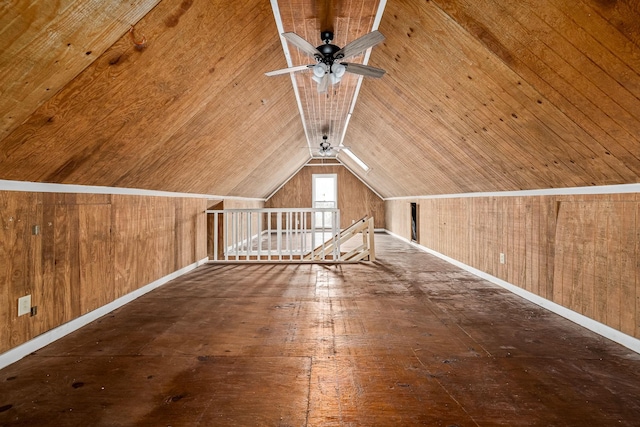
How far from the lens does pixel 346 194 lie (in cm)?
1270

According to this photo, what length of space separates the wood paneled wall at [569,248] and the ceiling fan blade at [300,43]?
2975 mm

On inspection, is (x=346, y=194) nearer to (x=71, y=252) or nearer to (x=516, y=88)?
(x=516, y=88)

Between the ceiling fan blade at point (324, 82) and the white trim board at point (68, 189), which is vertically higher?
the ceiling fan blade at point (324, 82)

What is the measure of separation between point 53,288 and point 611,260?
4933 mm

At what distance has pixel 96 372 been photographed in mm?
2248

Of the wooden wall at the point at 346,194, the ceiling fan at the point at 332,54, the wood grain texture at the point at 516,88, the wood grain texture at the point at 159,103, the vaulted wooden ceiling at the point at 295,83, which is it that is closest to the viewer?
the vaulted wooden ceiling at the point at 295,83

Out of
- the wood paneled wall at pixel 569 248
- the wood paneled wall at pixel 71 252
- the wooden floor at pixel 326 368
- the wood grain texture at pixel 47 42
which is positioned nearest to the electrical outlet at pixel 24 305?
the wood paneled wall at pixel 71 252

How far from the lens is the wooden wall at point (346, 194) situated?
12.7 m

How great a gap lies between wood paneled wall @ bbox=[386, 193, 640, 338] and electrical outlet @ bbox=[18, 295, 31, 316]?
491 cm

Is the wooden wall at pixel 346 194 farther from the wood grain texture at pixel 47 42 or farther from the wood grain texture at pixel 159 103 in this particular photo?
the wood grain texture at pixel 47 42

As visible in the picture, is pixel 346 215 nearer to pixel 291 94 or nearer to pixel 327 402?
pixel 291 94

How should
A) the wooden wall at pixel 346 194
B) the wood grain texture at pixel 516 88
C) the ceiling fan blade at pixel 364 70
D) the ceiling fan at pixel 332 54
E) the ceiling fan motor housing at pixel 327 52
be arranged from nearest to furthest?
the wood grain texture at pixel 516 88 < the ceiling fan at pixel 332 54 < the ceiling fan motor housing at pixel 327 52 < the ceiling fan blade at pixel 364 70 < the wooden wall at pixel 346 194

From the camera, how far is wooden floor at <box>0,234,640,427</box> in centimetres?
180

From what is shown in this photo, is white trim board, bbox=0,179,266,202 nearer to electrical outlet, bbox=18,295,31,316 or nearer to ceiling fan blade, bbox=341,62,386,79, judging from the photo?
electrical outlet, bbox=18,295,31,316
